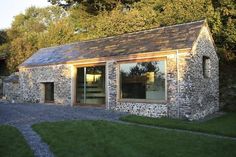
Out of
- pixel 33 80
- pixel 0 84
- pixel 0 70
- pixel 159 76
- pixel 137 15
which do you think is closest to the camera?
pixel 159 76

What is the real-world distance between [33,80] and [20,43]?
1555cm

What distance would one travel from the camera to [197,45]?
1778cm

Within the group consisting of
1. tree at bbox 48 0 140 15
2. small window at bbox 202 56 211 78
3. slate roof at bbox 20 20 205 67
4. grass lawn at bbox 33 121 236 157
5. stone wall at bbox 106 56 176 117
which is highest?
tree at bbox 48 0 140 15

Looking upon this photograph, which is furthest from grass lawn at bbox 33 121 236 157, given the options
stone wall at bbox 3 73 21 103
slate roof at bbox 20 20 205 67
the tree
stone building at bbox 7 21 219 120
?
the tree

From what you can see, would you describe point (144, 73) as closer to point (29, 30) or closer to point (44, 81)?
point (44, 81)

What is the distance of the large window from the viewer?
17375 mm

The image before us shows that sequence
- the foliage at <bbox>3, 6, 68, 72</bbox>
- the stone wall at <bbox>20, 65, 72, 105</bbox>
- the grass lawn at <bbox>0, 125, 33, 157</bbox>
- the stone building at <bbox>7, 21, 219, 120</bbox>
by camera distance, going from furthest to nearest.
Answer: the foliage at <bbox>3, 6, 68, 72</bbox> → the stone wall at <bbox>20, 65, 72, 105</bbox> → the stone building at <bbox>7, 21, 219, 120</bbox> → the grass lawn at <bbox>0, 125, 33, 157</bbox>

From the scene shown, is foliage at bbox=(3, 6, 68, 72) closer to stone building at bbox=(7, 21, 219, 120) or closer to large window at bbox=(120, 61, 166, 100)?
stone building at bbox=(7, 21, 219, 120)

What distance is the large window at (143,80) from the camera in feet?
57.0

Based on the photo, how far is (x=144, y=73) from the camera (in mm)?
18125

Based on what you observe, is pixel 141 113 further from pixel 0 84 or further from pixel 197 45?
pixel 0 84

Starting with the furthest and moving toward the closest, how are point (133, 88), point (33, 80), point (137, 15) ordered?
point (137, 15)
point (33, 80)
point (133, 88)

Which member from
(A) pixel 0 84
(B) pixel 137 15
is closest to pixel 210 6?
(B) pixel 137 15

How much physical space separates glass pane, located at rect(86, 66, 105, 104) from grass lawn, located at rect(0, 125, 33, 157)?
914 centimetres
